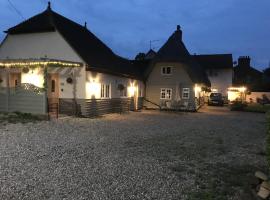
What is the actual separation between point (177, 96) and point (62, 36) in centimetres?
1453

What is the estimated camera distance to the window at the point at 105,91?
68.7 ft

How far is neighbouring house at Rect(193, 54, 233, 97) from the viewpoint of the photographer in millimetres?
49084

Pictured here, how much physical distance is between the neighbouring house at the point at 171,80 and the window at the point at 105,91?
878cm

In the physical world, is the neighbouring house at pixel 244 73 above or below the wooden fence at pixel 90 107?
above

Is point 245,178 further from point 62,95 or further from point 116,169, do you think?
point 62,95

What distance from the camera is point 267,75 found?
191 ft

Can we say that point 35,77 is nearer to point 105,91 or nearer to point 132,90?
point 105,91

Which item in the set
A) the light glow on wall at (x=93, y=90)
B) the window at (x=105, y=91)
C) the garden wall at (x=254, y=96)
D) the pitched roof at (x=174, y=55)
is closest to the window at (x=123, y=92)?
the window at (x=105, y=91)

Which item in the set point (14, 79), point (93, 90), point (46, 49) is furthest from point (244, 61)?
point (14, 79)

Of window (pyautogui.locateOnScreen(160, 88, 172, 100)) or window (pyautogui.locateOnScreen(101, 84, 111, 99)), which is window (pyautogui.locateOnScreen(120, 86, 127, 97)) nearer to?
window (pyautogui.locateOnScreen(101, 84, 111, 99))

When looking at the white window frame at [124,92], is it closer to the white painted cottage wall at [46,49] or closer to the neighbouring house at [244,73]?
the white painted cottage wall at [46,49]

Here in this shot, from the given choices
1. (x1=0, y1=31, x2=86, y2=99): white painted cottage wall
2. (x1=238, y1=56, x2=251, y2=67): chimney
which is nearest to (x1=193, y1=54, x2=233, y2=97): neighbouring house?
(x1=238, y1=56, x2=251, y2=67): chimney

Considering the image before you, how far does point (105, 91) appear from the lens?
21406mm

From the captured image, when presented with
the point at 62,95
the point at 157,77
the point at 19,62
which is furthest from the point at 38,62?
the point at 157,77
